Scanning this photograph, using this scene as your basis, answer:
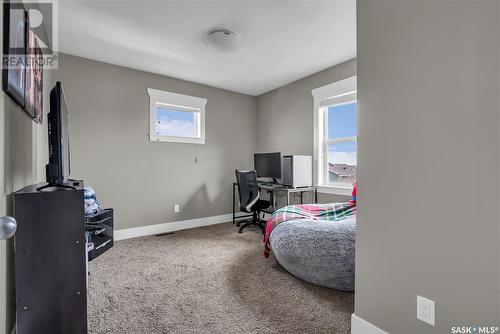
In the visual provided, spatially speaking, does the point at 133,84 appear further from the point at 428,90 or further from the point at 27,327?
the point at 428,90

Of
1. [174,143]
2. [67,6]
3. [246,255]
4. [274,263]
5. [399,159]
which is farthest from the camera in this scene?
[174,143]

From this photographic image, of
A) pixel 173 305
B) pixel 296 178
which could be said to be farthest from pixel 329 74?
pixel 173 305

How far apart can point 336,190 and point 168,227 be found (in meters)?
2.65

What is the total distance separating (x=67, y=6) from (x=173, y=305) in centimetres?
269

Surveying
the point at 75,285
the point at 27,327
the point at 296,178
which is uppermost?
the point at 296,178

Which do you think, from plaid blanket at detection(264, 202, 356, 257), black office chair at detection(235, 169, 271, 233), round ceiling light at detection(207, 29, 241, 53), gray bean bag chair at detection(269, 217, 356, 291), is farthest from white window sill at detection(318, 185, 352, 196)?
round ceiling light at detection(207, 29, 241, 53)

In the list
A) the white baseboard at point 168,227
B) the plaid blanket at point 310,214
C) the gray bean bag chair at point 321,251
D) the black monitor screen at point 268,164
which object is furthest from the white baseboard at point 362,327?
the white baseboard at point 168,227

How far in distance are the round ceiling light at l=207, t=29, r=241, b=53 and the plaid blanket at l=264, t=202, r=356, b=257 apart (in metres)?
1.92

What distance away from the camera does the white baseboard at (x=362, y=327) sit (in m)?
1.36

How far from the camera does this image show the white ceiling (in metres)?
2.20

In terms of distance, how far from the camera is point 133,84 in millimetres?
3598

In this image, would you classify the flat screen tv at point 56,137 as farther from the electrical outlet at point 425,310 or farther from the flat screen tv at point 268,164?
the flat screen tv at point 268,164

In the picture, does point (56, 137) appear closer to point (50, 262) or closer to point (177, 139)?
point (50, 262)

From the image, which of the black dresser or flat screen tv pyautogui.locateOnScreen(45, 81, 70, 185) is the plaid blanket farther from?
flat screen tv pyautogui.locateOnScreen(45, 81, 70, 185)
